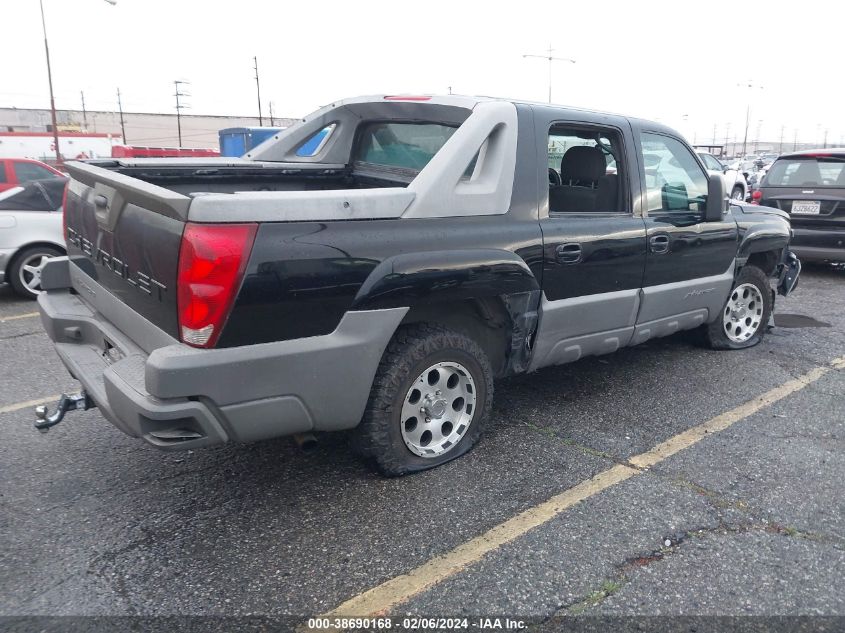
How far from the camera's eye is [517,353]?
148 inches

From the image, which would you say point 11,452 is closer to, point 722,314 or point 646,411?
point 646,411

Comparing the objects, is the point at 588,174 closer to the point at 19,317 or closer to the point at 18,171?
the point at 19,317

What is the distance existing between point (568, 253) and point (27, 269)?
20.7ft

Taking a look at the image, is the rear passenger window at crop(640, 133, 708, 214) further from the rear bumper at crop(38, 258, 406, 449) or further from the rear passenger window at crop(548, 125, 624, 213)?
the rear bumper at crop(38, 258, 406, 449)

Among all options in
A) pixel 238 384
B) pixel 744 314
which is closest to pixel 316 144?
pixel 238 384

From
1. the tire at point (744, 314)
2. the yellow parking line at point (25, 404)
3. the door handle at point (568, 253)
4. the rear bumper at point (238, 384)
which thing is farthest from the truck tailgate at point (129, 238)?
the tire at point (744, 314)

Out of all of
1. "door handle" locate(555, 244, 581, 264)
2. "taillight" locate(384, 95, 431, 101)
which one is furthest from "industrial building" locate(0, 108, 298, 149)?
"door handle" locate(555, 244, 581, 264)

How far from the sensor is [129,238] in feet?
9.57

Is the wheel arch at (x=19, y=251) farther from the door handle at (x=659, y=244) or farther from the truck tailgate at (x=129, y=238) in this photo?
the door handle at (x=659, y=244)

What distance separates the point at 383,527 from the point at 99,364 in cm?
158

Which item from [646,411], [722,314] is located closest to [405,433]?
[646,411]

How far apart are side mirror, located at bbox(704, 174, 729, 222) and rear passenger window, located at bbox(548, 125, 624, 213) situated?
0.81 metres

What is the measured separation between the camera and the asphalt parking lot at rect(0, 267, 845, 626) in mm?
2548

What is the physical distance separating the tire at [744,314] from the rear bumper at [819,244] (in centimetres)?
336
